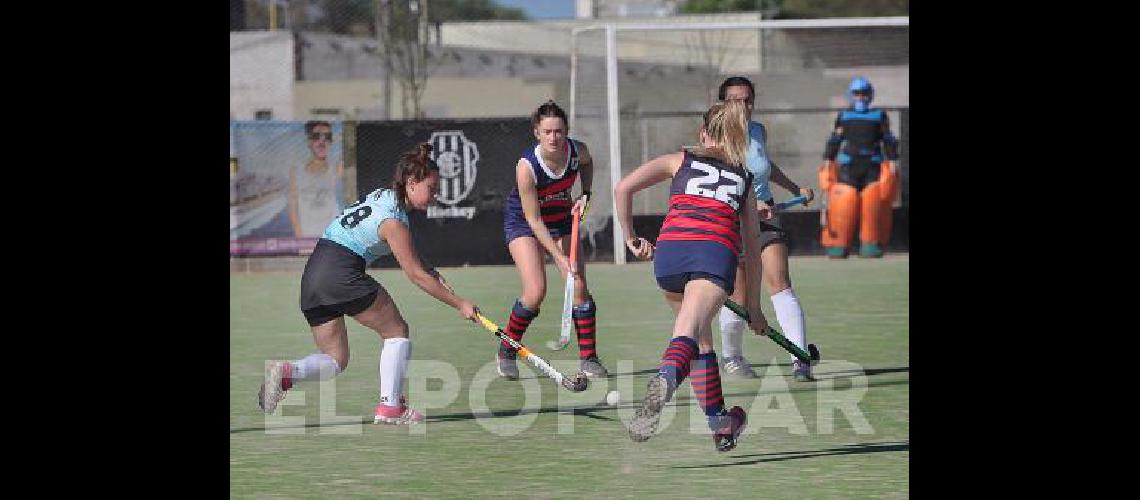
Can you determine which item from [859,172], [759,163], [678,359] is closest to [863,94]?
[859,172]

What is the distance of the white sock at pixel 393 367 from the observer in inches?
399

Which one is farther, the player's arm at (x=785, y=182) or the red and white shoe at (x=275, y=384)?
the player's arm at (x=785, y=182)

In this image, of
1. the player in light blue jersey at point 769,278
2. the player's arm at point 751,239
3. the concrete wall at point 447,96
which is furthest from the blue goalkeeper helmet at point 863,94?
the concrete wall at point 447,96

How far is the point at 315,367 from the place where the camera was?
33.5 feet

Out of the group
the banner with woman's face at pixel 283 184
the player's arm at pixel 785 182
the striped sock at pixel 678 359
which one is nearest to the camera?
the striped sock at pixel 678 359

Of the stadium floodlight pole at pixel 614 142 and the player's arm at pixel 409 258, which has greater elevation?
the stadium floodlight pole at pixel 614 142

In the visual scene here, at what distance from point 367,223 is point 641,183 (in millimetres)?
1731

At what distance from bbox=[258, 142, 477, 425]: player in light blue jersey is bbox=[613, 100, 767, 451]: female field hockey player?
128cm

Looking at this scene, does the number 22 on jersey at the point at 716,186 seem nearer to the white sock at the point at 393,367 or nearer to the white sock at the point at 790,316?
the white sock at the point at 393,367

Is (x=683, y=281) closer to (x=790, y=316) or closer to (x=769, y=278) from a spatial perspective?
(x=790, y=316)

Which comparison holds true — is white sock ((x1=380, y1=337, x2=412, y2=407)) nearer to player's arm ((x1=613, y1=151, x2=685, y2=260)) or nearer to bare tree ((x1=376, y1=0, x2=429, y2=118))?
player's arm ((x1=613, y1=151, x2=685, y2=260))

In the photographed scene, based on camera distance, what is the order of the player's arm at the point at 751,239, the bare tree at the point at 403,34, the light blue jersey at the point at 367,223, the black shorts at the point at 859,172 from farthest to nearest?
the bare tree at the point at 403,34, the black shorts at the point at 859,172, the light blue jersey at the point at 367,223, the player's arm at the point at 751,239

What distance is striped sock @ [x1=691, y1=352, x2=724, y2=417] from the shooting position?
8922mm
